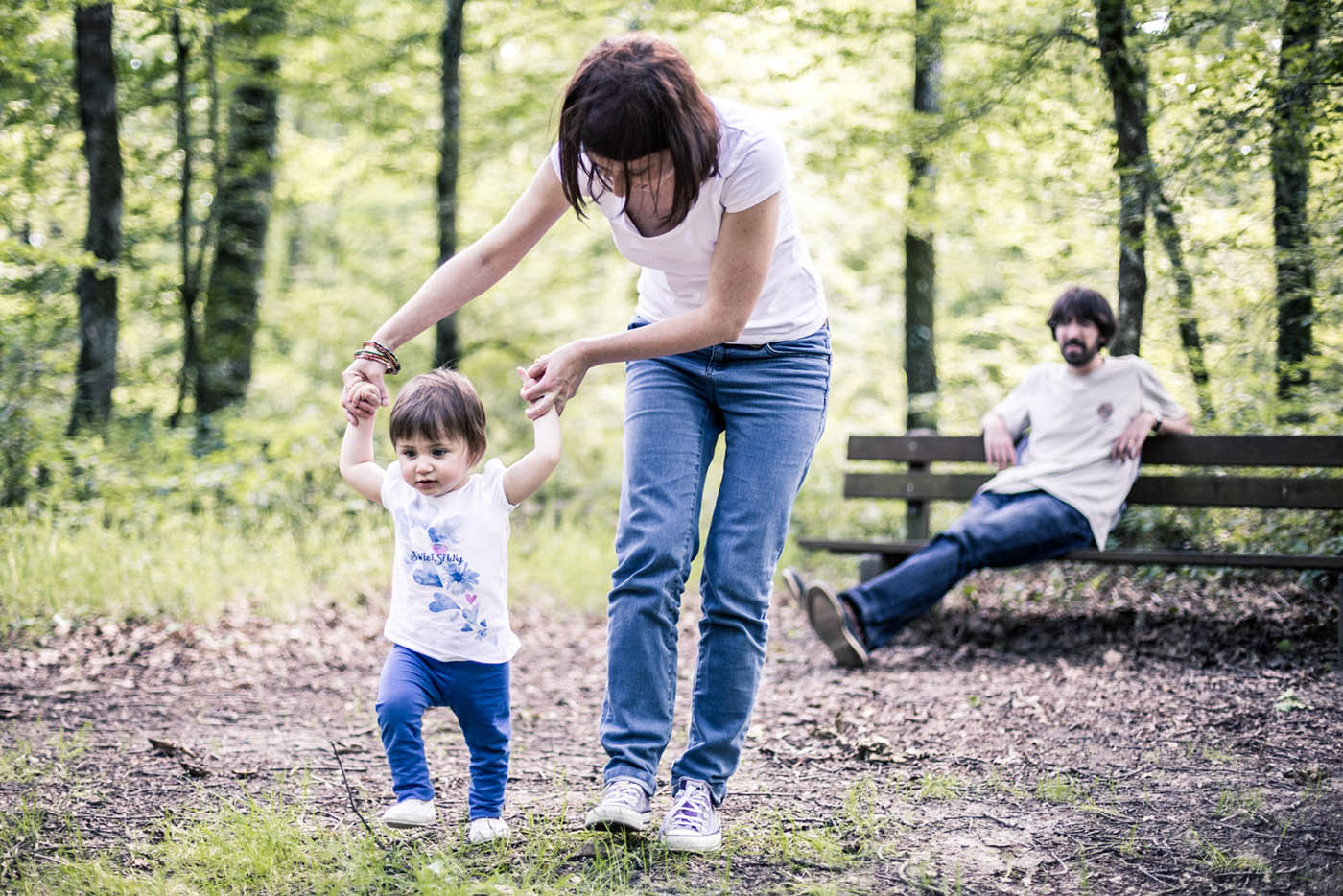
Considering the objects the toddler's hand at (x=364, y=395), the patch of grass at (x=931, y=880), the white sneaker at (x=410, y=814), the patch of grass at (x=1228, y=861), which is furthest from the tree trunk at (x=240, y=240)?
the patch of grass at (x=1228, y=861)

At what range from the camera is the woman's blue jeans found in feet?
8.13

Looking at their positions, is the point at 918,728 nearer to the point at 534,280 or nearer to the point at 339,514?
the point at 339,514

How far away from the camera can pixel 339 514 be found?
7316mm

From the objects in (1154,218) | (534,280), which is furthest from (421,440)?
(534,280)

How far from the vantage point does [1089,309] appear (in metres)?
5.09

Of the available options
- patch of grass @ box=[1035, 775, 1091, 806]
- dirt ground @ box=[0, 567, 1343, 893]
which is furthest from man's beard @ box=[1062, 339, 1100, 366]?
patch of grass @ box=[1035, 775, 1091, 806]

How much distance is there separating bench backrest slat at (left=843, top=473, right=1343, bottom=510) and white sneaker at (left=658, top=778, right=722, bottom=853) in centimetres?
357

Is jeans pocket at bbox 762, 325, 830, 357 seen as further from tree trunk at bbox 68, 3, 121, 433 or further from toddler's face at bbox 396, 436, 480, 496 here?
tree trunk at bbox 68, 3, 121, 433

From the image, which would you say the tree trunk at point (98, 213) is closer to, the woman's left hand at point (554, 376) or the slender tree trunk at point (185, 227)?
the slender tree trunk at point (185, 227)

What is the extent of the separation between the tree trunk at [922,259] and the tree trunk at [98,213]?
18.4 ft

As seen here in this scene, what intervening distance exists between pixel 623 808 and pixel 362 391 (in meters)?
1.13

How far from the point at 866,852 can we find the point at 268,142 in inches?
389

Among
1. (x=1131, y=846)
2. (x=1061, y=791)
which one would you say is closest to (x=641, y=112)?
(x=1131, y=846)

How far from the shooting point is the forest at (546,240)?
5383 mm
